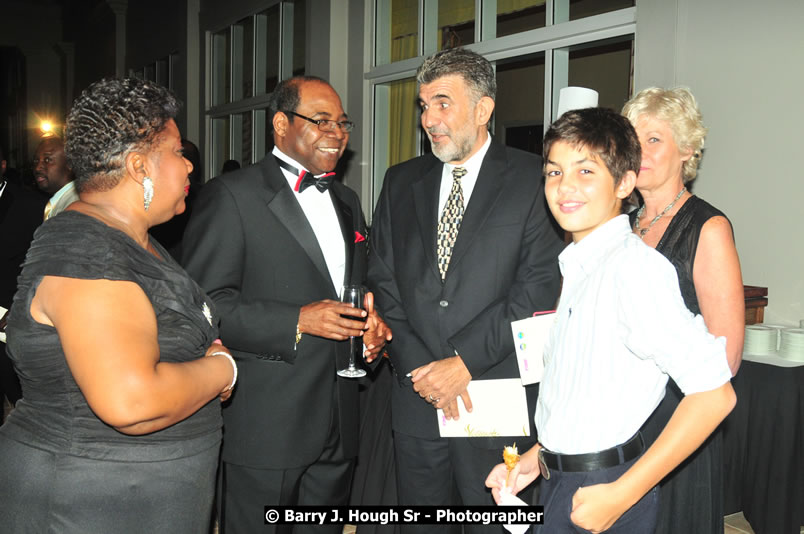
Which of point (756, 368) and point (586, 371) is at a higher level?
point (586, 371)

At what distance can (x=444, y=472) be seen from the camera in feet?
7.50

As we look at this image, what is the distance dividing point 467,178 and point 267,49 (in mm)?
8286

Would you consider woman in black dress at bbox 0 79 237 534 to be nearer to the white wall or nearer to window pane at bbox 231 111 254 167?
the white wall

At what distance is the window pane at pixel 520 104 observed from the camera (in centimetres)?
1151

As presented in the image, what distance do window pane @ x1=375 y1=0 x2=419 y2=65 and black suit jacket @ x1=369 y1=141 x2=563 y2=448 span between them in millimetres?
4972

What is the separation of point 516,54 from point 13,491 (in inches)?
204

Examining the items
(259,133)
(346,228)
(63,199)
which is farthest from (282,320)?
(259,133)

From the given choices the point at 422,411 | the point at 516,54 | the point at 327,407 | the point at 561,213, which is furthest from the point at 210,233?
the point at 516,54

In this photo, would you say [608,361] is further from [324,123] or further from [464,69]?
[324,123]

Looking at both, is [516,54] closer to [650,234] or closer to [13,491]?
[650,234]

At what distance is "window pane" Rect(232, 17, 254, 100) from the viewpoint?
10203mm

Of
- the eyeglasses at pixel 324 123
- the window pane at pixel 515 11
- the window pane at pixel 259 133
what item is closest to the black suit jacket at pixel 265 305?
the eyeglasses at pixel 324 123

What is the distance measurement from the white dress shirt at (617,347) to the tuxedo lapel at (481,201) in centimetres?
78

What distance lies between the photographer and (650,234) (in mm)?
2217
